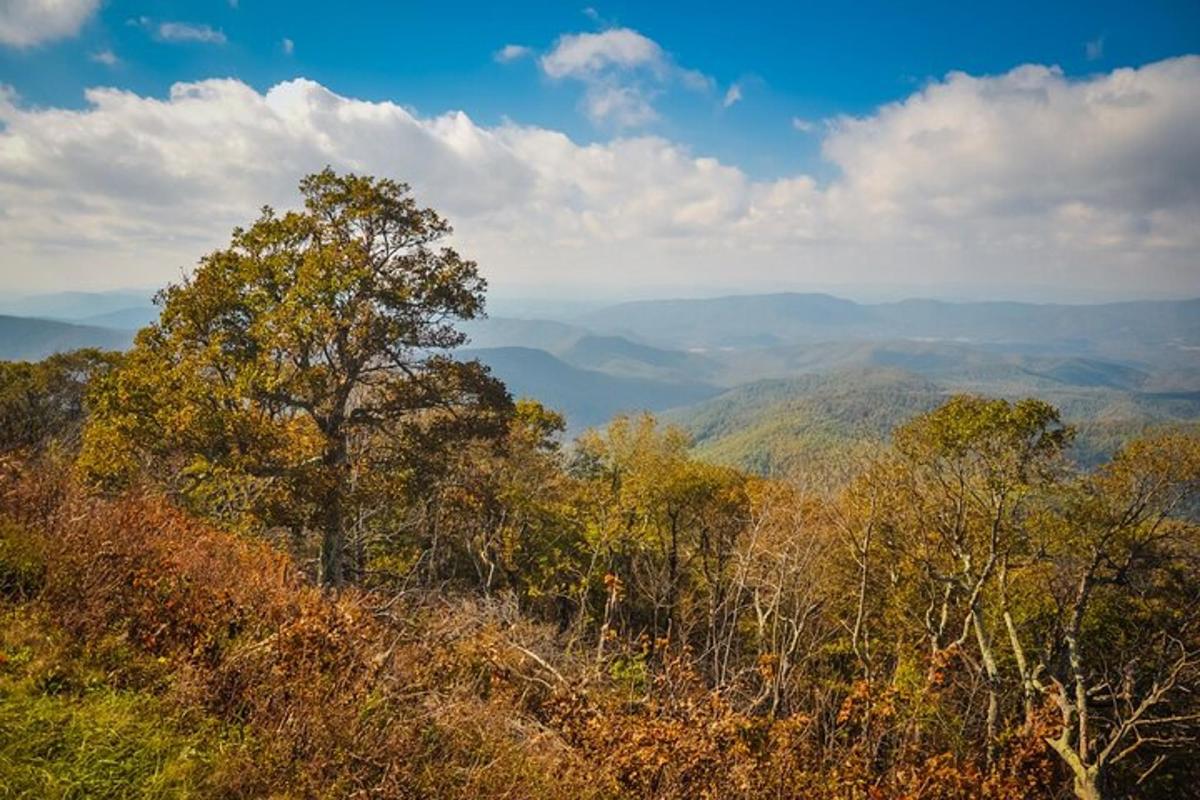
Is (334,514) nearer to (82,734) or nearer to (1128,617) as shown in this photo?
(82,734)

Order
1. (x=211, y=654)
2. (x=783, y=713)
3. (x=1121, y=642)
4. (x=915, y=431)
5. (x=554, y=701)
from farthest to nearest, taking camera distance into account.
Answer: (x=1121, y=642), (x=915, y=431), (x=783, y=713), (x=554, y=701), (x=211, y=654)

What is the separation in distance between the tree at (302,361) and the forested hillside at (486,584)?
9 centimetres

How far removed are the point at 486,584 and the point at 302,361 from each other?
332 inches

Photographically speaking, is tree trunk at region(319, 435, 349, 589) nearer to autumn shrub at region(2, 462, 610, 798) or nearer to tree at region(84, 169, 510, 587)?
tree at region(84, 169, 510, 587)

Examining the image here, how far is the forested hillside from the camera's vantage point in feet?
Answer: 16.0

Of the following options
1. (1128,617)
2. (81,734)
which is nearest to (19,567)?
(81,734)

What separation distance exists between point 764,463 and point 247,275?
19583 centimetres

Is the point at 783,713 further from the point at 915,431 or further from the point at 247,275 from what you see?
the point at 247,275

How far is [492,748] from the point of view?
526 cm

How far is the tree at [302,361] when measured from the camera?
13.2 m

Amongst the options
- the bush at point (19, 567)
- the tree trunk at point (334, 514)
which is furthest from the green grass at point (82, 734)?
the tree trunk at point (334, 514)

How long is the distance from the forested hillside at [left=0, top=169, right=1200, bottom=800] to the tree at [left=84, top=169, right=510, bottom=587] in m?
0.09

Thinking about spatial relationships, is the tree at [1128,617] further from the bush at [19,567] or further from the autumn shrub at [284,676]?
the bush at [19,567]

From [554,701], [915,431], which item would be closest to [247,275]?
[554,701]
